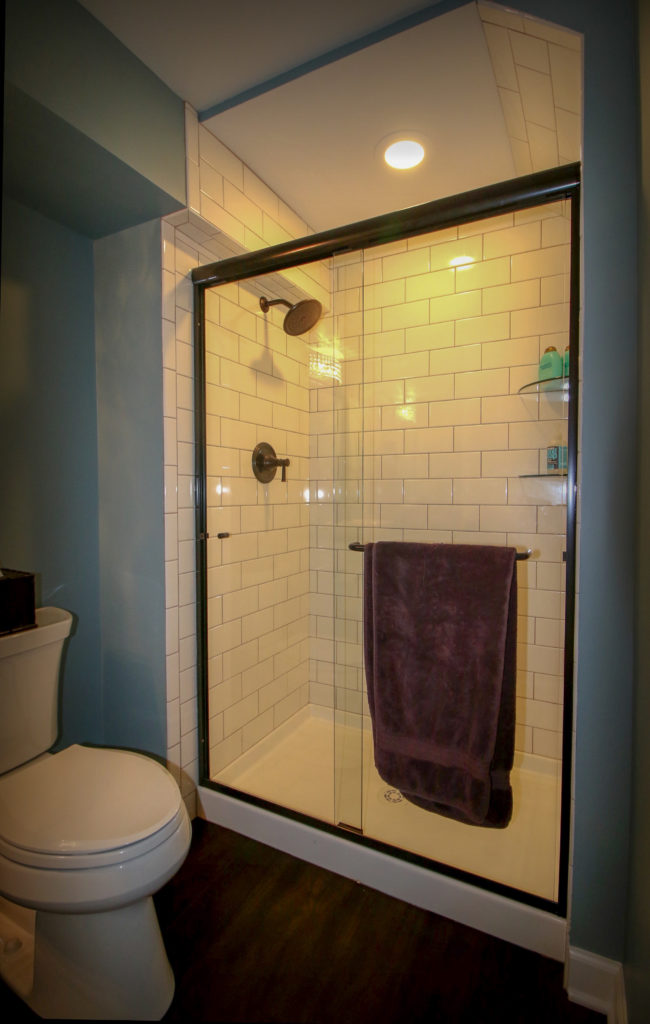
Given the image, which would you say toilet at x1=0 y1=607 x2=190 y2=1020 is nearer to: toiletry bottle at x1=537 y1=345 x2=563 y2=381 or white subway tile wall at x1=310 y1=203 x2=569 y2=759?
white subway tile wall at x1=310 y1=203 x2=569 y2=759

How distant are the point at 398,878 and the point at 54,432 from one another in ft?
6.05

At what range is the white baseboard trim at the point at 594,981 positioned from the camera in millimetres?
1090

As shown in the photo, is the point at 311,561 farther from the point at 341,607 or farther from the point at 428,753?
the point at 428,753

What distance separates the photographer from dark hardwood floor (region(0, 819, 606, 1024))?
111 centimetres

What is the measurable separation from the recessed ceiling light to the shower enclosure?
344 millimetres

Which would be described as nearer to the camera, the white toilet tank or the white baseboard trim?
the white baseboard trim

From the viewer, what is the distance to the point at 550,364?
176 centimetres

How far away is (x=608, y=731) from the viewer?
1081 mm

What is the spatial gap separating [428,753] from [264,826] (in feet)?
2.28

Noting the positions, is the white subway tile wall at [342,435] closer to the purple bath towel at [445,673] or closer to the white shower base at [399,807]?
the white shower base at [399,807]

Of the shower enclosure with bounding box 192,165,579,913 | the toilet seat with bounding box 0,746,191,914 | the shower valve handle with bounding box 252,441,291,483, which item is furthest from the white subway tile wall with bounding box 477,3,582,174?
the toilet seat with bounding box 0,746,191,914

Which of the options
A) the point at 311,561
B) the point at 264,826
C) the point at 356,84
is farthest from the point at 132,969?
the point at 356,84

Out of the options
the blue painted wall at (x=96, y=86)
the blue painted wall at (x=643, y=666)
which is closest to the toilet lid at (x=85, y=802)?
the blue painted wall at (x=643, y=666)

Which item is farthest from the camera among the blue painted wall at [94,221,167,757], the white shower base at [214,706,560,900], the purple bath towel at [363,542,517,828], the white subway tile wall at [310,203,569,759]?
the white subway tile wall at [310,203,569,759]
